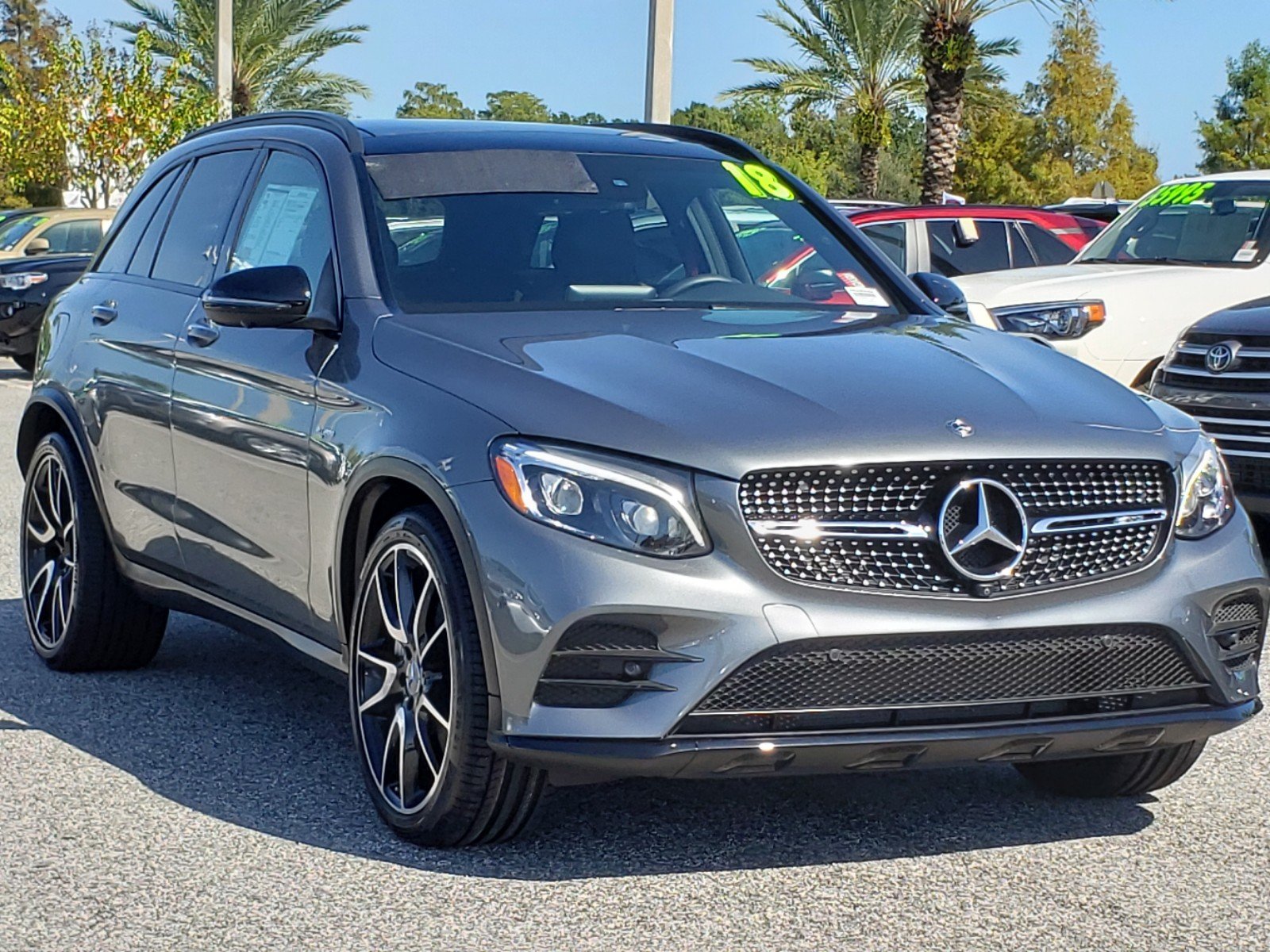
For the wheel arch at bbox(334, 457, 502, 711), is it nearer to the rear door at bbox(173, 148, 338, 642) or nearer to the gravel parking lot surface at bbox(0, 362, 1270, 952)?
the rear door at bbox(173, 148, 338, 642)

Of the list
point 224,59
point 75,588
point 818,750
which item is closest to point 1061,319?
point 75,588

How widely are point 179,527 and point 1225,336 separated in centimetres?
463

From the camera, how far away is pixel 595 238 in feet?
17.9

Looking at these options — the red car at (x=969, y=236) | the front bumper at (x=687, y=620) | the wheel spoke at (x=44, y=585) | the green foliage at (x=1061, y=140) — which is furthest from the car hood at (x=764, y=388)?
the green foliage at (x=1061, y=140)

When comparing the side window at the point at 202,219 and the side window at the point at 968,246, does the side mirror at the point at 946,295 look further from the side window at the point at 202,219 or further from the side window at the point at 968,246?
the side window at the point at 968,246

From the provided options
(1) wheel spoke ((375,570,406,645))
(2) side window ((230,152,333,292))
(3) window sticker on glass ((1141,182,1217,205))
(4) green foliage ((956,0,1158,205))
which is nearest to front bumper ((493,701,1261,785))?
(1) wheel spoke ((375,570,406,645))

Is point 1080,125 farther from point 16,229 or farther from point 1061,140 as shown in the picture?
point 16,229

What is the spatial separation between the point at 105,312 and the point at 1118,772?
3467mm

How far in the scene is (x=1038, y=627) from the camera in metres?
4.16

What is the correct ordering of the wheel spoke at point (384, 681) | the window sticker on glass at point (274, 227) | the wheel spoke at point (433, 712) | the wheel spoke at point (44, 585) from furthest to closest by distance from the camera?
the wheel spoke at point (44, 585) < the window sticker on glass at point (274, 227) < the wheel spoke at point (384, 681) < the wheel spoke at point (433, 712)

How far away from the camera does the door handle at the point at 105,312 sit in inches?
256

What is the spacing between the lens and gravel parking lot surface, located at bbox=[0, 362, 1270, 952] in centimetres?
401

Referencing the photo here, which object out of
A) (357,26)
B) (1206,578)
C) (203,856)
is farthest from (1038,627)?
(357,26)

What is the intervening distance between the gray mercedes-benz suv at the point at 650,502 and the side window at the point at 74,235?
689 inches
